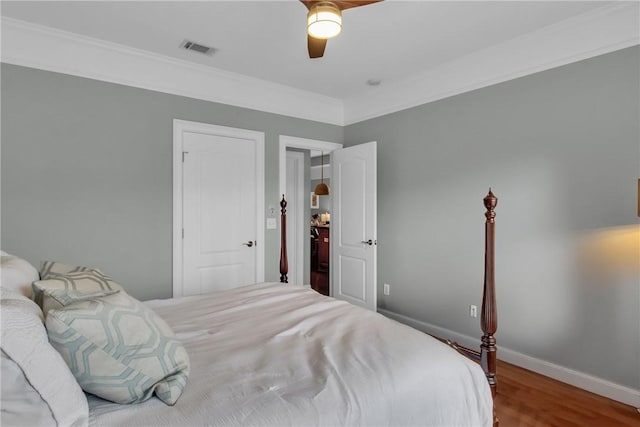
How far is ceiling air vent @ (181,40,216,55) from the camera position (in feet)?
9.95

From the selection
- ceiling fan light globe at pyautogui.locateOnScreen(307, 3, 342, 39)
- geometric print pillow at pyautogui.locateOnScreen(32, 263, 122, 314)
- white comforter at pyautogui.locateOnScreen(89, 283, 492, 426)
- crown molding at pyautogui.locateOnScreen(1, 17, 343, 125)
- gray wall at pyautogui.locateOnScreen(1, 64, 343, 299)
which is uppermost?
crown molding at pyautogui.locateOnScreen(1, 17, 343, 125)

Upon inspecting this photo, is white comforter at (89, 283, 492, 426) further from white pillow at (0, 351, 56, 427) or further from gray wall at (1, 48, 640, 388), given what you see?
gray wall at (1, 48, 640, 388)

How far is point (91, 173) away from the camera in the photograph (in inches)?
119

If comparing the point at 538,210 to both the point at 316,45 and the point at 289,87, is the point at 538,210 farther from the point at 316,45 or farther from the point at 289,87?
→ the point at 289,87

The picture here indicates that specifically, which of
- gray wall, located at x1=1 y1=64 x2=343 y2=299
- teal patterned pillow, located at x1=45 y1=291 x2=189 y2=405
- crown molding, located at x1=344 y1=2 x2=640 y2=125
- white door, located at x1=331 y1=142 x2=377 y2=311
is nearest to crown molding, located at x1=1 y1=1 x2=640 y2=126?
crown molding, located at x1=344 y1=2 x2=640 y2=125

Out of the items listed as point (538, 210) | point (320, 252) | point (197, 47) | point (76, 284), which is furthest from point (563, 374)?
point (320, 252)

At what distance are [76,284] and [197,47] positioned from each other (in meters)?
2.45

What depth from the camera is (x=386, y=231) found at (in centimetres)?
417

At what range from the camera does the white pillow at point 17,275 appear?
1.34 m

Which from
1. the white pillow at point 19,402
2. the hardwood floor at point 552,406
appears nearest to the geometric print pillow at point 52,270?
A: the white pillow at point 19,402

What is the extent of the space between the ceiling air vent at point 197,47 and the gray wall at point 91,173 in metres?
0.52

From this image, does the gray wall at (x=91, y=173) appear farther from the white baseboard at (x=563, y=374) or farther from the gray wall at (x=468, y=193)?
the white baseboard at (x=563, y=374)

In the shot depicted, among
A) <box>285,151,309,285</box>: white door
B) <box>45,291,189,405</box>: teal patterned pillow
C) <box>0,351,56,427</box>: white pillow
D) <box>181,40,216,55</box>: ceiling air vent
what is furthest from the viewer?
<box>285,151,309,285</box>: white door

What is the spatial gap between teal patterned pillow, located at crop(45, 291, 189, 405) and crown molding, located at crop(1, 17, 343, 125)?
8.51 feet
